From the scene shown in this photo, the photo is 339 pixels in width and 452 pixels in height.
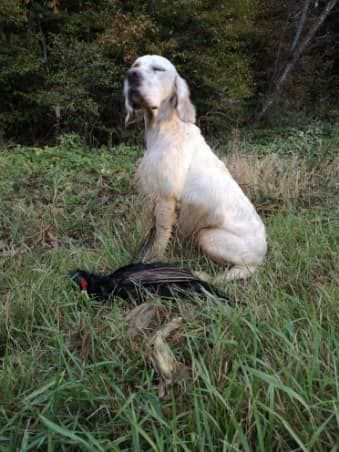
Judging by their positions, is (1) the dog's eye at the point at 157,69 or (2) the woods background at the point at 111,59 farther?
(2) the woods background at the point at 111,59

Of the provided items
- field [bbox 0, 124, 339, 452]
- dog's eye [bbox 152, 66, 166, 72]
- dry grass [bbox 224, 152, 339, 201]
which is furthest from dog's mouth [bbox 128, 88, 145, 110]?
dry grass [bbox 224, 152, 339, 201]

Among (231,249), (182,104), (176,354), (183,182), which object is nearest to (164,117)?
(182,104)

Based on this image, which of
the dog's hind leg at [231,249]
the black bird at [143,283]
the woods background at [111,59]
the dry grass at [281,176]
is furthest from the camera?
the woods background at [111,59]

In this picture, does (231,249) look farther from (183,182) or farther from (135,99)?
(135,99)

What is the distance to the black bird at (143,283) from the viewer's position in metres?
2.22

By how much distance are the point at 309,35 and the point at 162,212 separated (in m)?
8.97

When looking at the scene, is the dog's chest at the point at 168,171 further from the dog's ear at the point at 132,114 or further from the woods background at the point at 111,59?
the woods background at the point at 111,59

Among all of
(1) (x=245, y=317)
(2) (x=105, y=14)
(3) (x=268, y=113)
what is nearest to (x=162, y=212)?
(1) (x=245, y=317)

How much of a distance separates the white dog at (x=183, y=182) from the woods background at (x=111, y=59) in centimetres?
624

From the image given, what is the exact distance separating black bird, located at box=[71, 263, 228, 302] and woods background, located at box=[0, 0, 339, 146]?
6.88 metres

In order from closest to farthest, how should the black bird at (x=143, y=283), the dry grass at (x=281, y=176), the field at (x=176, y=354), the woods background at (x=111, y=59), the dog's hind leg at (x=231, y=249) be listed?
the field at (x=176, y=354) → the black bird at (x=143, y=283) → the dog's hind leg at (x=231, y=249) → the dry grass at (x=281, y=176) → the woods background at (x=111, y=59)

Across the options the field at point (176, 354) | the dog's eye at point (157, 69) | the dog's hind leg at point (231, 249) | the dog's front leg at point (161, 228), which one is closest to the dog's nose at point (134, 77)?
the dog's eye at point (157, 69)

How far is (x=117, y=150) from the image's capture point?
6.55 m

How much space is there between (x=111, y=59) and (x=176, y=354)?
8.62 meters
